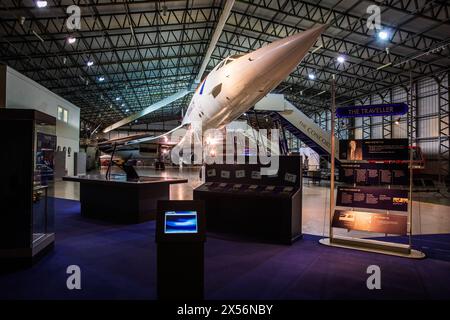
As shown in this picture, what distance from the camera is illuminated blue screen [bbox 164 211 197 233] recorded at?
7.77ft

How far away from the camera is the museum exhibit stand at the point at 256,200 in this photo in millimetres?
4840

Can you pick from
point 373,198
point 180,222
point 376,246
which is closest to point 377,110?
point 373,198

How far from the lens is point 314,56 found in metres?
18.5

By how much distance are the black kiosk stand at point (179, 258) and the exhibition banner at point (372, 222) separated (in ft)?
10.7

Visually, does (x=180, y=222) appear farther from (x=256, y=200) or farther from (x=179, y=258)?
(x=256, y=200)

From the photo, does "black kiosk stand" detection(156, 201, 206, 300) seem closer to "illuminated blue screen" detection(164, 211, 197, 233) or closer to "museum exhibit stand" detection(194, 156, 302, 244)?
"illuminated blue screen" detection(164, 211, 197, 233)

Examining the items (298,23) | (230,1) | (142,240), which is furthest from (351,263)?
(298,23)

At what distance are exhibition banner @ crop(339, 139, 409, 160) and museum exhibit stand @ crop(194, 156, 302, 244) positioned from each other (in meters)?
0.88

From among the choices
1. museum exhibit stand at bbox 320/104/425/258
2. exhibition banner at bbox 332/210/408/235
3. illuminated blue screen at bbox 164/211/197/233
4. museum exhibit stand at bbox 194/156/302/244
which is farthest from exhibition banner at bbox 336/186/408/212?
illuminated blue screen at bbox 164/211/197/233

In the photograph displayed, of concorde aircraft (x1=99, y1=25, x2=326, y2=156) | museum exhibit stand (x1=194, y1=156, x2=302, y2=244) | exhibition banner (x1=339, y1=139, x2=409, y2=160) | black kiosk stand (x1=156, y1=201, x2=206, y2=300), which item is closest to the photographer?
black kiosk stand (x1=156, y1=201, x2=206, y2=300)

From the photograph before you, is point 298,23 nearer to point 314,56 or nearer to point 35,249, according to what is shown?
point 314,56

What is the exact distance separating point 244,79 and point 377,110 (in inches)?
100
